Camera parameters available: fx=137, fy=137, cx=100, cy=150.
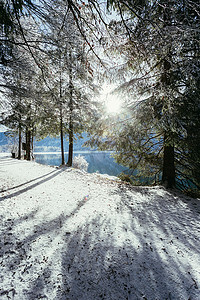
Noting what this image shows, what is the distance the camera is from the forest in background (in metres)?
2.41

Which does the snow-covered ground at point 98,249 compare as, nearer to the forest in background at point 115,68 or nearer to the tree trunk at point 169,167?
the tree trunk at point 169,167

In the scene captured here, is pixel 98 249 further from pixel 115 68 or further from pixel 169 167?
pixel 169 167

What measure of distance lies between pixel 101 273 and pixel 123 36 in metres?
4.00

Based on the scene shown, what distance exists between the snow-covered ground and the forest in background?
2692 millimetres

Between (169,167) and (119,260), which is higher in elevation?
(169,167)

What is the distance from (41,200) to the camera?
4695mm

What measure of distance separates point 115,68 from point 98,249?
151 inches

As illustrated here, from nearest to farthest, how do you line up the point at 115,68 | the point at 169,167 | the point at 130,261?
the point at 130,261
the point at 115,68
the point at 169,167

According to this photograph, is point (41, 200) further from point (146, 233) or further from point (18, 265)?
point (146, 233)

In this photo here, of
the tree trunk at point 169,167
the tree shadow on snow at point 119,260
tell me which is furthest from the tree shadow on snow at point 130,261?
the tree trunk at point 169,167

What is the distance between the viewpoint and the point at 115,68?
319 cm

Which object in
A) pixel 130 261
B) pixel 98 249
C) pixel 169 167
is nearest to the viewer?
pixel 130 261

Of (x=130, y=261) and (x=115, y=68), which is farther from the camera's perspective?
(x=115, y=68)

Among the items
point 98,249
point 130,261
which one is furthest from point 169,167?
point 98,249
